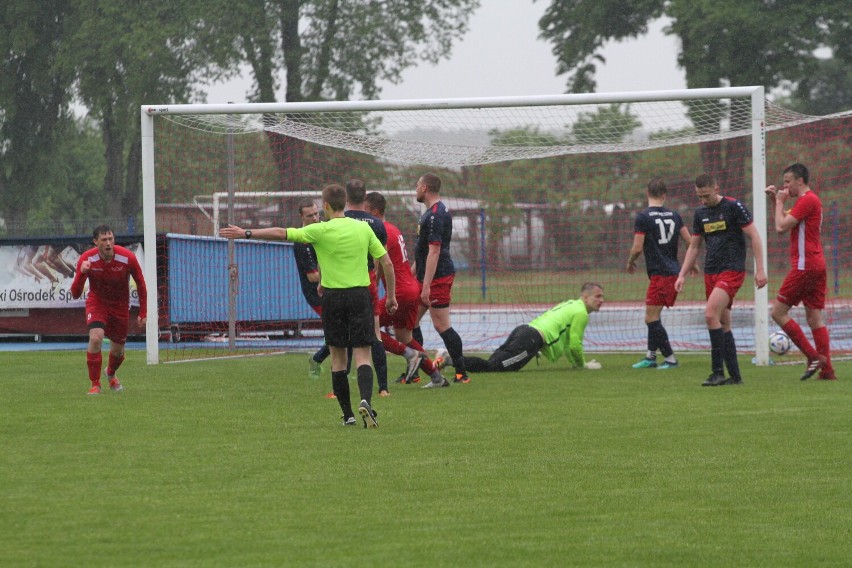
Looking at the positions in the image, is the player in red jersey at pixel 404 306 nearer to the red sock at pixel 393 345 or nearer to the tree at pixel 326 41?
the red sock at pixel 393 345

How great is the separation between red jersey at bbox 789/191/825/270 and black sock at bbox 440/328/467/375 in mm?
3456

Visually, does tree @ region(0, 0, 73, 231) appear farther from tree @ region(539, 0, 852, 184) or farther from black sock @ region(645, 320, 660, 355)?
black sock @ region(645, 320, 660, 355)

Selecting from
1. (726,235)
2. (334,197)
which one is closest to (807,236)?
(726,235)

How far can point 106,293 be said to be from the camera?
12.1 metres

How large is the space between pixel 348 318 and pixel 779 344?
7648 mm

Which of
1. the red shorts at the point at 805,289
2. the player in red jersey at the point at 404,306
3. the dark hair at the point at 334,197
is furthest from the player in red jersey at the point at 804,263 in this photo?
the dark hair at the point at 334,197

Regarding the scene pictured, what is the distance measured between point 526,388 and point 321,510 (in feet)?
19.9

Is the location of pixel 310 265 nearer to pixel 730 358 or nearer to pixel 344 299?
pixel 344 299

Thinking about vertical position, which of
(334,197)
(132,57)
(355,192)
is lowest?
(334,197)

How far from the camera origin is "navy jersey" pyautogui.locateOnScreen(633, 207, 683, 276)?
14.1 metres

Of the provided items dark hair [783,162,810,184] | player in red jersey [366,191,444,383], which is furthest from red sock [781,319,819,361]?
player in red jersey [366,191,444,383]

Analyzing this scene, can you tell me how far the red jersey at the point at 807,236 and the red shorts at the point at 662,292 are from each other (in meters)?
1.86

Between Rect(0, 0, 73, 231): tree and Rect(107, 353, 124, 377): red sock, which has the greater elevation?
Rect(0, 0, 73, 231): tree

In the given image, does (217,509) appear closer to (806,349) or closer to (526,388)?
(526,388)
